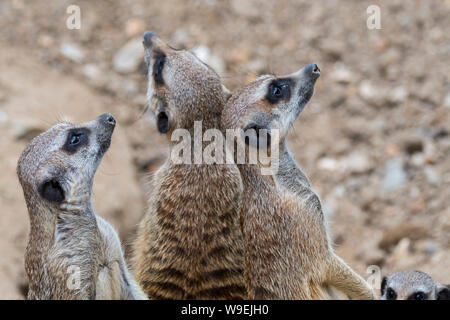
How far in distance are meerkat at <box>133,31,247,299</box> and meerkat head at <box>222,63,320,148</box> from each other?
0.13 meters

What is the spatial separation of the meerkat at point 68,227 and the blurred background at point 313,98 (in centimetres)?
115

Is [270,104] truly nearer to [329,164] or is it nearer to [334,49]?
[329,164]

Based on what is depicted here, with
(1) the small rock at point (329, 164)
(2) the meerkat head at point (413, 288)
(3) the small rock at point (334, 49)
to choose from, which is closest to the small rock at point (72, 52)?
(3) the small rock at point (334, 49)

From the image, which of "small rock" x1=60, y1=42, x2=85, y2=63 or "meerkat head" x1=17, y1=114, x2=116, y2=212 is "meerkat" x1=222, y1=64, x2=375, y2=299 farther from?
"small rock" x1=60, y1=42, x2=85, y2=63

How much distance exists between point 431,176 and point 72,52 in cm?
287

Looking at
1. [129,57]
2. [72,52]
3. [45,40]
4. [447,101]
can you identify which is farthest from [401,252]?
[45,40]

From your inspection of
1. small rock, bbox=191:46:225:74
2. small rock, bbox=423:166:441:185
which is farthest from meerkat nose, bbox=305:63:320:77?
small rock, bbox=191:46:225:74

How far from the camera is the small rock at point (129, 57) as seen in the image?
5.28m

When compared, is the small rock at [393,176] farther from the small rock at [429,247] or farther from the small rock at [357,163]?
the small rock at [429,247]

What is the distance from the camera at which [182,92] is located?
303 centimetres

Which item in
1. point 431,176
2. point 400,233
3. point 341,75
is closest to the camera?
point 400,233

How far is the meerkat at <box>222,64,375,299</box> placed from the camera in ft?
9.66

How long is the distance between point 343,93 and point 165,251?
2.46 metres
